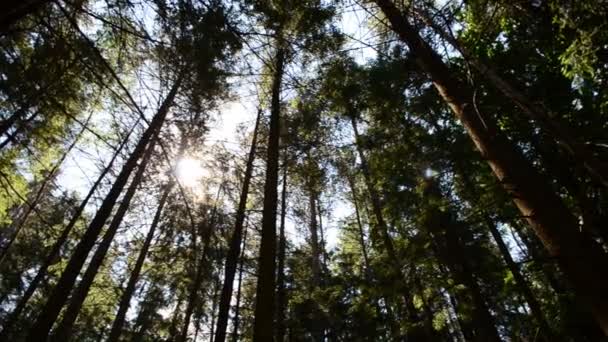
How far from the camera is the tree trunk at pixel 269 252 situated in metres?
4.94

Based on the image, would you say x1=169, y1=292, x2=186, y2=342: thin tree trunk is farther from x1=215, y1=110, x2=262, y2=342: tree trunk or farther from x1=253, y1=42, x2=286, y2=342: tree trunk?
x1=253, y1=42, x2=286, y2=342: tree trunk

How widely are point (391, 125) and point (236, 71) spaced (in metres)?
4.78

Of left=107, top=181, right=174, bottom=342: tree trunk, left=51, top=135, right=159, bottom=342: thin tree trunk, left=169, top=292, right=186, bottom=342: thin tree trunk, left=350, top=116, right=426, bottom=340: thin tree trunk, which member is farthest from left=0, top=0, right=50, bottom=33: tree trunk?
left=169, top=292, right=186, bottom=342: thin tree trunk

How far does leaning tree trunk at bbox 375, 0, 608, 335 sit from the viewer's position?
233 centimetres

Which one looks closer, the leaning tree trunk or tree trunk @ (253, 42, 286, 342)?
the leaning tree trunk

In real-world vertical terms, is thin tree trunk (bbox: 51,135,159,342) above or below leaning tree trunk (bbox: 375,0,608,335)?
above

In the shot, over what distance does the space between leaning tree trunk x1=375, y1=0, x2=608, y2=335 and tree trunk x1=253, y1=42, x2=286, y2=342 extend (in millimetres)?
2684

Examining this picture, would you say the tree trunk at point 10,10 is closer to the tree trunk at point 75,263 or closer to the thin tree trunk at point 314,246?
the tree trunk at point 75,263

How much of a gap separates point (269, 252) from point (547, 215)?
4.14 meters

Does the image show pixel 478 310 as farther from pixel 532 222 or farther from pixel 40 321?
pixel 40 321

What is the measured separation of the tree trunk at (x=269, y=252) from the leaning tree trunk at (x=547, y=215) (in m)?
2.68

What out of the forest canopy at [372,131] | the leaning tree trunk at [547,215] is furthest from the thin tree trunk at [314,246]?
the leaning tree trunk at [547,215]

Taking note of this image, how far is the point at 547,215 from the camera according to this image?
2721mm

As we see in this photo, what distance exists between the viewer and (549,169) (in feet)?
20.1
